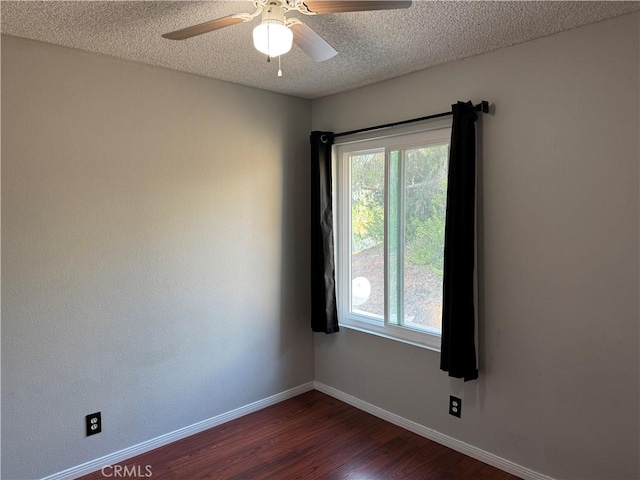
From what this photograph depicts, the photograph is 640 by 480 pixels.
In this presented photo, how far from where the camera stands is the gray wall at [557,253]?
6.98 feet

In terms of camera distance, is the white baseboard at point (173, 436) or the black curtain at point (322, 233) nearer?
the white baseboard at point (173, 436)

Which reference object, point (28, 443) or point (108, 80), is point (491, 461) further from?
point (108, 80)

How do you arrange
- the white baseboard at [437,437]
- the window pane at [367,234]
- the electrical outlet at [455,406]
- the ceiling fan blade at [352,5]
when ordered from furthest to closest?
the window pane at [367,234], the electrical outlet at [455,406], the white baseboard at [437,437], the ceiling fan blade at [352,5]

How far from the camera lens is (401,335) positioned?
125 inches

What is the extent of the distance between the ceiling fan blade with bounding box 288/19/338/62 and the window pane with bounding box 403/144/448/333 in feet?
3.98

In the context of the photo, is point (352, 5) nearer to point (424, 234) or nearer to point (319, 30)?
point (319, 30)

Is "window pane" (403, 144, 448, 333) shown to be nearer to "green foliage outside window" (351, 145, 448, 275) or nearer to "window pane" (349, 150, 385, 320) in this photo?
"green foliage outside window" (351, 145, 448, 275)

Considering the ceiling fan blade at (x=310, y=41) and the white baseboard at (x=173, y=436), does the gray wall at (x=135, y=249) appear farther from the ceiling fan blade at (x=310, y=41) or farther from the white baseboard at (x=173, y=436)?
the ceiling fan blade at (x=310, y=41)

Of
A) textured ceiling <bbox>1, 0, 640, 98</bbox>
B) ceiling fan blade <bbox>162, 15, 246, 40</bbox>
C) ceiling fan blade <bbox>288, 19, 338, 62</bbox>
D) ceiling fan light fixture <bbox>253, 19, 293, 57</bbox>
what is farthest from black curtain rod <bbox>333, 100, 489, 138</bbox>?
ceiling fan blade <bbox>162, 15, 246, 40</bbox>

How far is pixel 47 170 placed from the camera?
2412 millimetres

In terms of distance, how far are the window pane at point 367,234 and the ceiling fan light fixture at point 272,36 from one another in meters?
1.72

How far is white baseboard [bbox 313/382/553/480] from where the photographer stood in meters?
2.52

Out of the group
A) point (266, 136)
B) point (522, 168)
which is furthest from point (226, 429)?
point (522, 168)

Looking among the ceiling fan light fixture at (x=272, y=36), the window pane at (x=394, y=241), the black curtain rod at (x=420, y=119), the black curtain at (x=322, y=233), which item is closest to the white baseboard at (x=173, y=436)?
the black curtain at (x=322, y=233)
